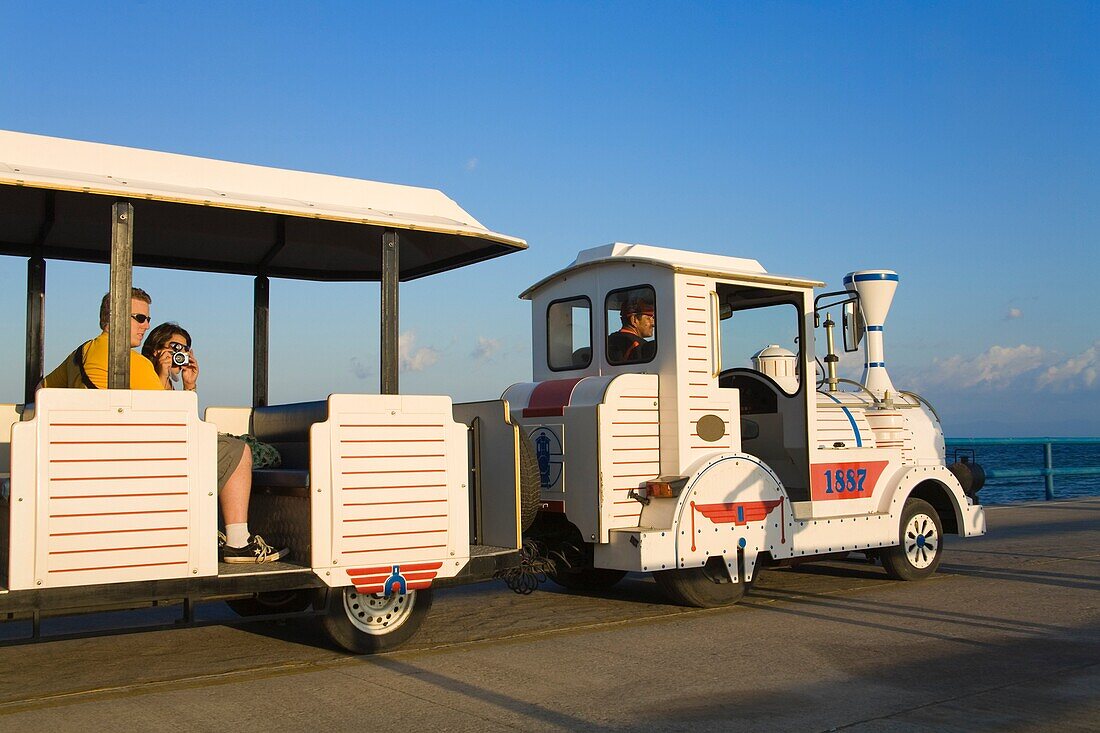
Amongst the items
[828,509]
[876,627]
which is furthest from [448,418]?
[828,509]

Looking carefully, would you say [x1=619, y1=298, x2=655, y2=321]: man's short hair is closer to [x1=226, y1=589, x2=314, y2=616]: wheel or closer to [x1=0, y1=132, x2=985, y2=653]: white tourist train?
[x1=0, y1=132, x2=985, y2=653]: white tourist train

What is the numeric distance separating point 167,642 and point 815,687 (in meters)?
4.35

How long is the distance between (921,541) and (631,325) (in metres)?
3.64

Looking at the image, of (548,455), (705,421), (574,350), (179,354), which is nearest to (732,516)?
(705,421)

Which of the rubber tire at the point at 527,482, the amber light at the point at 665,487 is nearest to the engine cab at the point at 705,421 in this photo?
the amber light at the point at 665,487

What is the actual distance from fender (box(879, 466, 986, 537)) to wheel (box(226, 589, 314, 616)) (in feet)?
17.1

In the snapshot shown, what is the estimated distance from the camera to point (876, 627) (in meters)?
7.79

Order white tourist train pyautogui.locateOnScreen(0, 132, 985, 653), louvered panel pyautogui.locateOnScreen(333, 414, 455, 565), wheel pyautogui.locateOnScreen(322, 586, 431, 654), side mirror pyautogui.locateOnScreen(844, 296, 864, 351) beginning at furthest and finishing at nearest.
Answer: side mirror pyautogui.locateOnScreen(844, 296, 864, 351) → wheel pyautogui.locateOnScreen(322, 586, 431, 654) → louvered panel pyautogui.locateOnScreen(333, 414, 455, 565) → white tourist train pyautogui.locateOnScreen(0, 132, 985, 653)

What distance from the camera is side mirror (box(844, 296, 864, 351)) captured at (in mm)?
9656

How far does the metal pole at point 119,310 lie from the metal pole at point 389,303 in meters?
1.56

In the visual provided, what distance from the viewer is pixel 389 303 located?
6.90 m

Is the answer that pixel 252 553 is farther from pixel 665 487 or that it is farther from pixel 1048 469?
pixel 1048 469

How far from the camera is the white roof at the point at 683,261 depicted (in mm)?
8922

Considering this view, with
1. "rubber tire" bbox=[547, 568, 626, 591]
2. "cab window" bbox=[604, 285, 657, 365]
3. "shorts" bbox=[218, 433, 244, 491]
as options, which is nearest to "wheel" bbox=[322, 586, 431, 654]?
"shorts" bbox=[218, 433, 244, 491]
